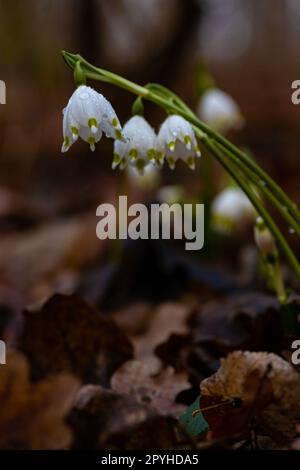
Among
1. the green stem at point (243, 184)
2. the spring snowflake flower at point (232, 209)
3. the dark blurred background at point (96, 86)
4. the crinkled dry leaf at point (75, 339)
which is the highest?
the dark blurred background at point (96, 86)

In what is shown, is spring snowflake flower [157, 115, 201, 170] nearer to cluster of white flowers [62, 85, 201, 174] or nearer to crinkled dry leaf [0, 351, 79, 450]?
cluster of white flowers [62, 85, 201, 174]

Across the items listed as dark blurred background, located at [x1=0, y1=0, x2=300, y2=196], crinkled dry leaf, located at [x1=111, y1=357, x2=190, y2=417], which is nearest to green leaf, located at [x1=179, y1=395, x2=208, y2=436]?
crinkled dry leaf, located at [x1=111, y1=357, x2=190, y2=417]

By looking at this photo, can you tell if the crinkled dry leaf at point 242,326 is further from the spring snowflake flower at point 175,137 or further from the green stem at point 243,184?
the spring snowflake flower at point 175,137

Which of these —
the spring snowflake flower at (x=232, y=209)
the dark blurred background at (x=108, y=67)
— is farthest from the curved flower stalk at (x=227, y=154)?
the dark blurred background at (x=108, y=67)

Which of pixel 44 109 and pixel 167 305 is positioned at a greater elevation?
pixel 44 109

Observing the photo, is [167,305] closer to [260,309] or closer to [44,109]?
[260,309]

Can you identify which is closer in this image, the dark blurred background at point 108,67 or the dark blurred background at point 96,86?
the dark blurred background at point 96,86

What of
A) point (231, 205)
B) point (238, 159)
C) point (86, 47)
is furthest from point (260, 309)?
point (86, 47)
